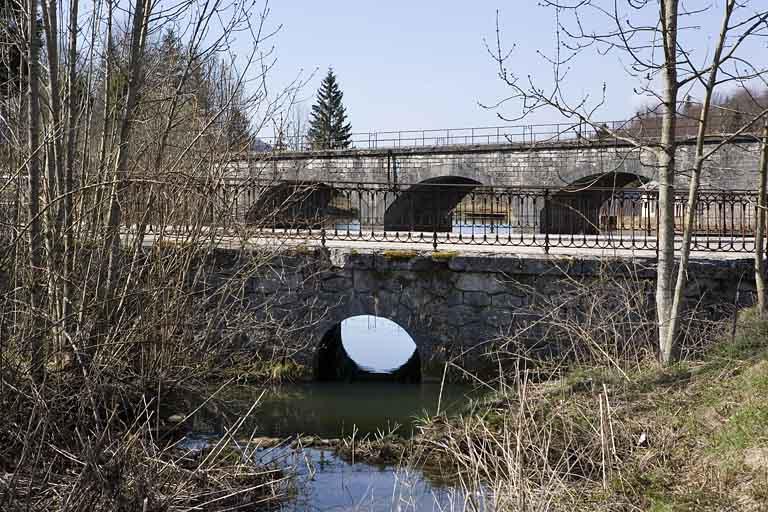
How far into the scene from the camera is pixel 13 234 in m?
4.44

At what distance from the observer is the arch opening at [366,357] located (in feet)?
36.1

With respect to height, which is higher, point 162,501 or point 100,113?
point 100,113

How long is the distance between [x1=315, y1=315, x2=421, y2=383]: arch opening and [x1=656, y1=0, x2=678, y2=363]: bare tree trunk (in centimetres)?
467

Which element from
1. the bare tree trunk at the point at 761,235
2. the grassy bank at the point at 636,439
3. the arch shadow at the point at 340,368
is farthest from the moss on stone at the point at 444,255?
the bare tree trunk at the point at 761,235

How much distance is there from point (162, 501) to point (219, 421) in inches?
126

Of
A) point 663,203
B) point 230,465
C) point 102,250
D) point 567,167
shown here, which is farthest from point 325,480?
point 567,167

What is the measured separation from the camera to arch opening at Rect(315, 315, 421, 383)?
11.0 meters

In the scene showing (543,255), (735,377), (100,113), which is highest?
(100,113)

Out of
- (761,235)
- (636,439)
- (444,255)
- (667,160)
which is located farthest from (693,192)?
(444,255)

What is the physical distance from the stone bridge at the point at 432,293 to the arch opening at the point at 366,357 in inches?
12.9

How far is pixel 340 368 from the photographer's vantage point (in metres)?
11.4

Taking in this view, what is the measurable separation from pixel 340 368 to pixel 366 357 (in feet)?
5.40

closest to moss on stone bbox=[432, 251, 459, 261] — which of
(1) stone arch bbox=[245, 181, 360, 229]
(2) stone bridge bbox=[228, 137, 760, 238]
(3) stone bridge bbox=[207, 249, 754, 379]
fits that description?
(3) stone bridge bbox=[207, 249, 754, 379]

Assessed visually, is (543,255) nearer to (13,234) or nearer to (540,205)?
(13,234)
